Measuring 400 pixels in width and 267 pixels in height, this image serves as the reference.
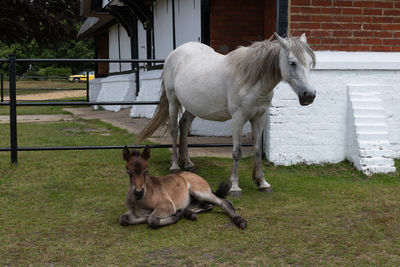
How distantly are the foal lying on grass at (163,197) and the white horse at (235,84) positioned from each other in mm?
763

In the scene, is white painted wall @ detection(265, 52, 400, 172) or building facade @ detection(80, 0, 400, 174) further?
white painted wall @ detection(265, 52, 400, 172)

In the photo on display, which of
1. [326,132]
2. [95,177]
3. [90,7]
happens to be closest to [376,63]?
[326,132]

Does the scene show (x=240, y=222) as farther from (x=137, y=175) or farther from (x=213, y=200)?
(x=137, y=175)

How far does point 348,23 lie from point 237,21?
2.66 metres

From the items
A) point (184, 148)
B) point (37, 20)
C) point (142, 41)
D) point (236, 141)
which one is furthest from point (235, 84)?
point (37, 20)

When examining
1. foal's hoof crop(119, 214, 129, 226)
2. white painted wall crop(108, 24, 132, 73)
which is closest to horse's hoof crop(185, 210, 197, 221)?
foal's hoof crop(119, 214, 129, 226)

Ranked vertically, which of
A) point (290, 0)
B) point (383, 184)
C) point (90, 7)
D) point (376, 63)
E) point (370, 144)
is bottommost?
point (383, 184)

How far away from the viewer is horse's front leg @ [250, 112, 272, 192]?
500 centimetres

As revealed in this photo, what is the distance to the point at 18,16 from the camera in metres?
22.4

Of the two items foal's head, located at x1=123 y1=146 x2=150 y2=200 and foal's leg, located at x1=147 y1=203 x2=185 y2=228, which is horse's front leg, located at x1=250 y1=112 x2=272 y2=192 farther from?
foal's head, located at x1=123 y1=146 x2=150 y2=200

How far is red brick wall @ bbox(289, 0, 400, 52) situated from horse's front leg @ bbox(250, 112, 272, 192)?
6.43 ft

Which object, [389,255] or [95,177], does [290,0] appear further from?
[389,255]

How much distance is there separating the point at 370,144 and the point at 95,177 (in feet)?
11.7

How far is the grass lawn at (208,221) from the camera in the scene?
3.24 meters
